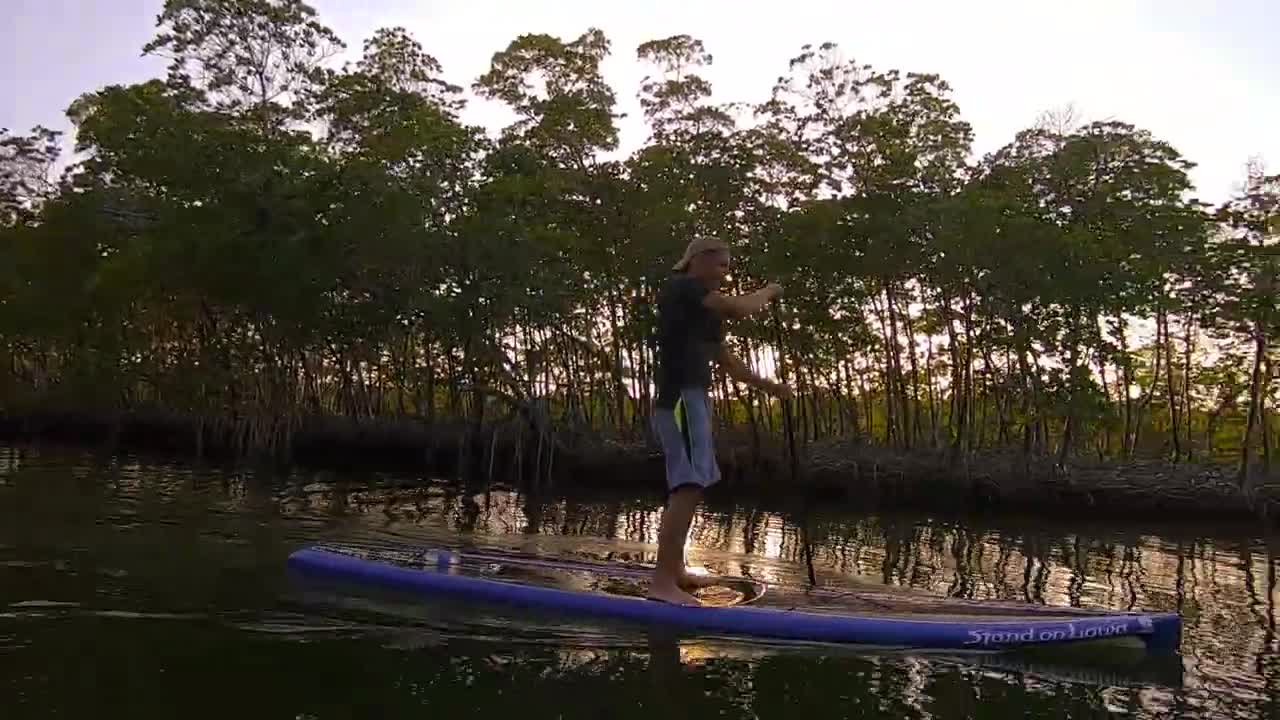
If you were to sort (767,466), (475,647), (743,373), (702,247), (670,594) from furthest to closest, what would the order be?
(767,466), (743,373), (702,247), (670,594), (475,647)

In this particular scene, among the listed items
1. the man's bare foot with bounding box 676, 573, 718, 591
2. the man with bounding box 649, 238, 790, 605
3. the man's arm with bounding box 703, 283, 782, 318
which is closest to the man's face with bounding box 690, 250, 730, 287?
the man with bounding box 649, 238, 790, 605

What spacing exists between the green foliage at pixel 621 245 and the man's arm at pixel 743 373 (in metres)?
10.7

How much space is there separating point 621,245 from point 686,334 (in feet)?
43.4

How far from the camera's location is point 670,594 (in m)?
5.05

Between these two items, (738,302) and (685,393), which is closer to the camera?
(738,302)

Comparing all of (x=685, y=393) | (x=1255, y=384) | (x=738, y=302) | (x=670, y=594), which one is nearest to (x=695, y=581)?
(x=670, y=594)

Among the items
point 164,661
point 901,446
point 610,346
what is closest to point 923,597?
point 164,661

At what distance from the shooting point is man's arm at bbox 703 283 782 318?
4.78 metres

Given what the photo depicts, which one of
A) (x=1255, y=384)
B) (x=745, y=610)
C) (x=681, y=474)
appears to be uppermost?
(x=1255, y=384)

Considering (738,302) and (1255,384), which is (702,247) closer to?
(738,302)

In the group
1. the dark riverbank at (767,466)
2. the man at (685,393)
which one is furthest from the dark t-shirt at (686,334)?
the dark riverbank at (767,466)

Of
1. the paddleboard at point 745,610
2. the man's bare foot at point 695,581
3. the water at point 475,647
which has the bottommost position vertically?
the water at point 475,647

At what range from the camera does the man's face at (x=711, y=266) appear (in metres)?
5.19

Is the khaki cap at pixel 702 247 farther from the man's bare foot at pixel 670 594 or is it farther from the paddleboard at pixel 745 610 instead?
the paddleboard at pixel 745 610
